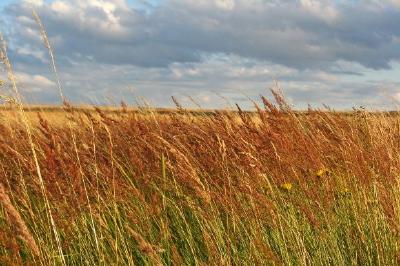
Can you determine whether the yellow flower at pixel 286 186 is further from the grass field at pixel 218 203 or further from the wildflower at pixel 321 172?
the wildflower at pixel 321 172

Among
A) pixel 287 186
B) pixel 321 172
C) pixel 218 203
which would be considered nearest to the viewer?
pixel 287 186

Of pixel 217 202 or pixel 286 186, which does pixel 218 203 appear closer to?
pixel 217 202

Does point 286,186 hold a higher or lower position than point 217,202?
higher

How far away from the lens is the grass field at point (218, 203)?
275 cm

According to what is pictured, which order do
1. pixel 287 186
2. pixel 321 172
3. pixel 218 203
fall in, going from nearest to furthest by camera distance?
pixel 287 186 < pixel 218 203 < pixel 321 172

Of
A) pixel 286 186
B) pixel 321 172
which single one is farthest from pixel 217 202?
pixel 321 172

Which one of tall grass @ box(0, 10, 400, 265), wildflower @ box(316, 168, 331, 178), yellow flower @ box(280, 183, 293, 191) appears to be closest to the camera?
tall grass @ box(0, 10, 400, 265)

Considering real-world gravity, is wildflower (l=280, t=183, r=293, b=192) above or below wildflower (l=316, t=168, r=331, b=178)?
below

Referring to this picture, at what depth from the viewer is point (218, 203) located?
3.56 m

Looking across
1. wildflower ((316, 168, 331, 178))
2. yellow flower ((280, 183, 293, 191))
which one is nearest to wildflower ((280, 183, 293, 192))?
yellow flower ((280, 183, 293, 191))

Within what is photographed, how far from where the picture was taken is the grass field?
2.75 metres

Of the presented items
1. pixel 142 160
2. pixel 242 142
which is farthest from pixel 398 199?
pixel 142 160

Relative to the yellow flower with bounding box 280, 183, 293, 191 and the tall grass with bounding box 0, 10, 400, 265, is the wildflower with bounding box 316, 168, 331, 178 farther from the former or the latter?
the yellow flower with bounding box 280, 183, 293, 191

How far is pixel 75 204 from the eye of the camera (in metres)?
3.17
